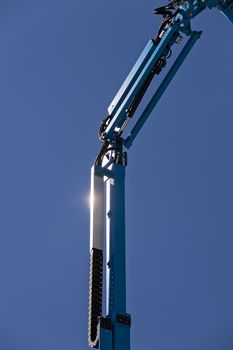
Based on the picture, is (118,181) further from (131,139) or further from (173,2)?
(173,2)

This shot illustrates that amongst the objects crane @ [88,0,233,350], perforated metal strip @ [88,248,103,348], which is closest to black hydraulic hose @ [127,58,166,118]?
crane @ [88,0,233,350]

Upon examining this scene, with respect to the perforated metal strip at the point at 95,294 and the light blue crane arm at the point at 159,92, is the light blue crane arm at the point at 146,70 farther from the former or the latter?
the perforated metal strip at the point at 95,294

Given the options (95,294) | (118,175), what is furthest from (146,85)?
(95,294)

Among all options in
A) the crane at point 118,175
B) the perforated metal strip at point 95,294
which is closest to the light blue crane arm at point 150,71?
the crane at point 118,175

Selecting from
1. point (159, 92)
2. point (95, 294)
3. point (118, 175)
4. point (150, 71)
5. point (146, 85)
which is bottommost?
point (95, 294)

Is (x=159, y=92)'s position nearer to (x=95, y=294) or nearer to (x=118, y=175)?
(x=118, y=175)

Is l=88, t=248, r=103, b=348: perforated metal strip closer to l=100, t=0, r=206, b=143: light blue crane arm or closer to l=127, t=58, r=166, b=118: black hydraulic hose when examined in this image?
l=100, t=0, r=206, b=143: light blue crane arm

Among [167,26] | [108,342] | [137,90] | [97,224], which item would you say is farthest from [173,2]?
[108,342]

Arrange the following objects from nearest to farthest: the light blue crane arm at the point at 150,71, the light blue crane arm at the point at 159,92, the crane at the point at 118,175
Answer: the crane at the point at 118,175
the light blue crane arm at the point at 159,92
the light blue crane arm at the point at 150,71

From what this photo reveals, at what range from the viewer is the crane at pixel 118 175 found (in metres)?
7.41

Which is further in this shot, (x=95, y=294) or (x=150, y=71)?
(x=150, y=71)

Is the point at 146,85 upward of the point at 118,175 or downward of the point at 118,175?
upward

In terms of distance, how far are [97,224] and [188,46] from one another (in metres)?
2.88

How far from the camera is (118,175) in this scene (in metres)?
8.60
